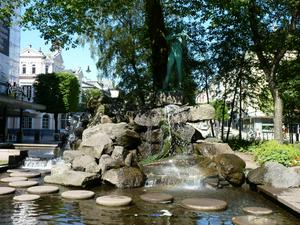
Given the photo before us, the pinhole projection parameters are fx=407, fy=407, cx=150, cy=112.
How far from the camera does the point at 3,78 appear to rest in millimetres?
46531

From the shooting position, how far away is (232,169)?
11.9 meters

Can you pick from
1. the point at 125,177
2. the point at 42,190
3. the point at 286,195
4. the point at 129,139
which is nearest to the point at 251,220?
the point at 286,195

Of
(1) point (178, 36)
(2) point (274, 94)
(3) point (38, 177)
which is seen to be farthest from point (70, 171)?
(2) point (274, 94)

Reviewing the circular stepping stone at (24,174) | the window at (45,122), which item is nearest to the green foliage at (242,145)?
the circular stepping stone at (24,174)

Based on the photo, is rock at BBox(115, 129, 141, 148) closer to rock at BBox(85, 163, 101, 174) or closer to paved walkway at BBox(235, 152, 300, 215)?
rock at BBox(85, 163, 101, 174)

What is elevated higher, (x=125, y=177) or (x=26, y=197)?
(x=125, y=177)

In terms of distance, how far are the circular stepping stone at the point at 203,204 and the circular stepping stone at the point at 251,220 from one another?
36.2 inches

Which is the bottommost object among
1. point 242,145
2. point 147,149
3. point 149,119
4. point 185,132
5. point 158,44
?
point 147,149

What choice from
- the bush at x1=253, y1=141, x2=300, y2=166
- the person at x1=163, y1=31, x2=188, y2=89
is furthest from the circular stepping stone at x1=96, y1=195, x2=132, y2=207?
the person at x1=163, y1=31, x2=188, y2=89

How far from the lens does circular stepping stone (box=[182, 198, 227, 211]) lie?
335 inches

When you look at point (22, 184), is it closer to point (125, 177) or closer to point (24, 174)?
point (24, 174)

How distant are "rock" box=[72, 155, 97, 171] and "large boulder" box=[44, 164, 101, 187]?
11.6 inches

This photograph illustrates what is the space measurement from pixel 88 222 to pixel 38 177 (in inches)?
239

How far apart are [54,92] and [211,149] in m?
38.1
